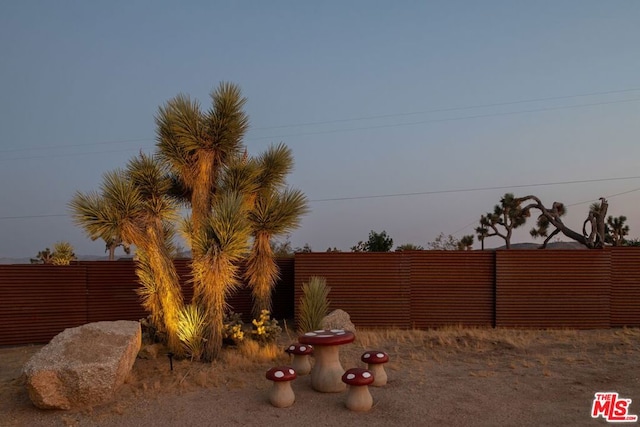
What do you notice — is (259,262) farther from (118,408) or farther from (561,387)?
(561,387)

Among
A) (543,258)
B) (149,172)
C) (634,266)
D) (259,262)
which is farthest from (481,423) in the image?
(634,266)

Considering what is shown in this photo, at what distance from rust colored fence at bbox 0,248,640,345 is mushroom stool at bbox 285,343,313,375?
4.31 metres

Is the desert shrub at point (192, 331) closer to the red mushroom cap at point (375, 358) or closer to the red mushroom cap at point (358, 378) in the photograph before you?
the red mushroom cap at point (375, 358)

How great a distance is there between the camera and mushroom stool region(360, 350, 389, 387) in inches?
312

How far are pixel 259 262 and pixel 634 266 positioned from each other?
9.46 m

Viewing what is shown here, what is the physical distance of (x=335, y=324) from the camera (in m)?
11.4

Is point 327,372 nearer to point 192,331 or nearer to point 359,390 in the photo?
point 359,390

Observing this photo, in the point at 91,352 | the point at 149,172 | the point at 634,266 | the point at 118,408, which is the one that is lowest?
the point at 118,408

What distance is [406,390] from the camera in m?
7.93

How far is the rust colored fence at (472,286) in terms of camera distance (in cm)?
1327

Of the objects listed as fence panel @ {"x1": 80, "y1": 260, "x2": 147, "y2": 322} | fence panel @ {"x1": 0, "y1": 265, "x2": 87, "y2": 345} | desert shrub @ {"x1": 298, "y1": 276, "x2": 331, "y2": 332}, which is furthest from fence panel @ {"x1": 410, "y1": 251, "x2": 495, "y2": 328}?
fence panel @ {"x1": 0, "y1": 265, "x2": 87, "y2": 345}

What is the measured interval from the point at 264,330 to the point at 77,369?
4.14 metres

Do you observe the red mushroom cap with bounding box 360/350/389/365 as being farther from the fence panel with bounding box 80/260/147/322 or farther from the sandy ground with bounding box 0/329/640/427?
the fence panel with bounding box 80/260/147/322

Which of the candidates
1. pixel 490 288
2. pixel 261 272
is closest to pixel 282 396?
pixel 261 272
